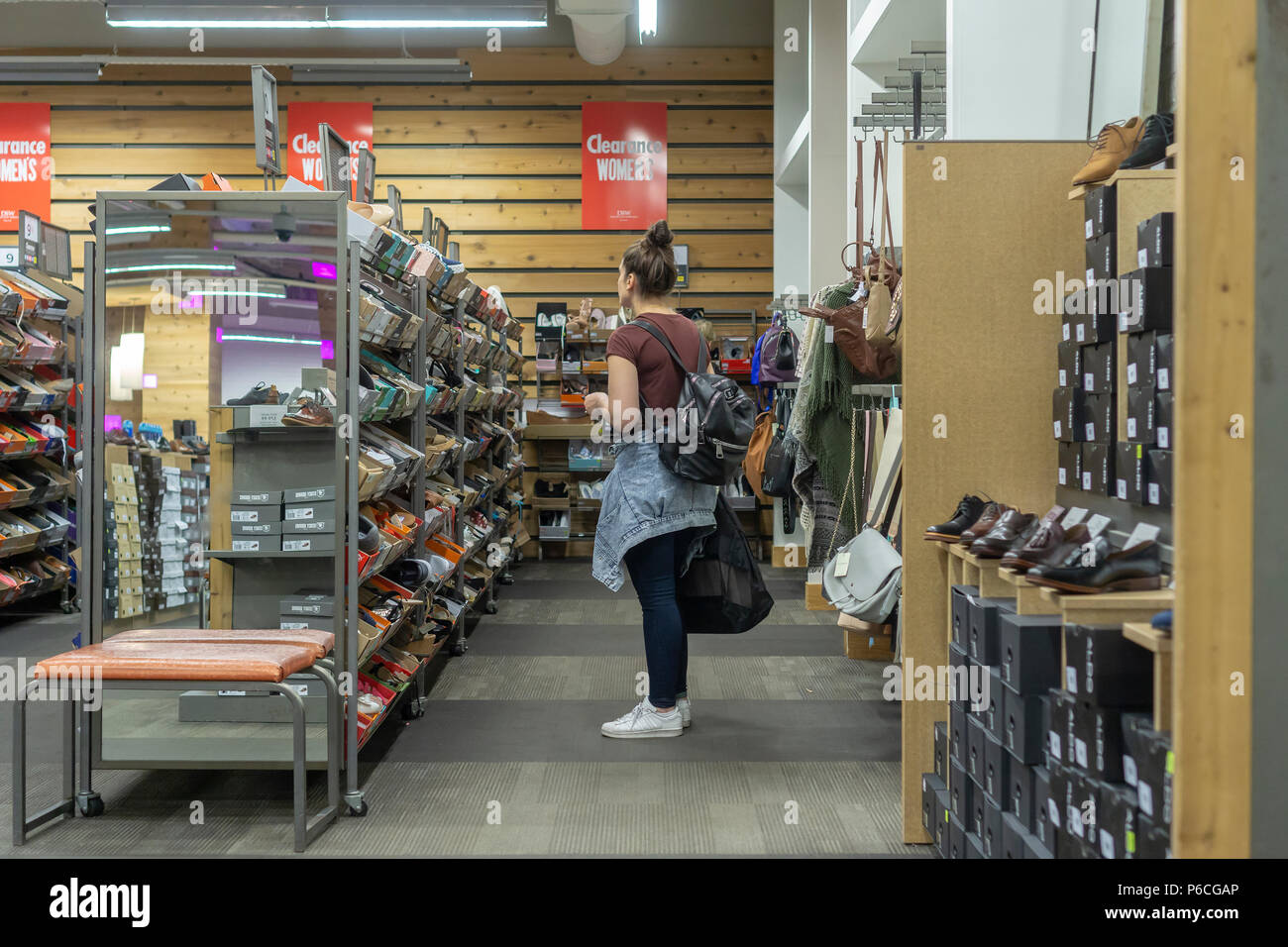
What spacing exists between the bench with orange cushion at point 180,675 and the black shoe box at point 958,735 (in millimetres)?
1524

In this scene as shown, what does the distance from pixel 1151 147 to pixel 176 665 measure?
248 centimetres

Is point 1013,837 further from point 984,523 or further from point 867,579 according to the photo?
point 867,579

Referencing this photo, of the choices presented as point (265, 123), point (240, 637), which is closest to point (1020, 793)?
point (240, 637)

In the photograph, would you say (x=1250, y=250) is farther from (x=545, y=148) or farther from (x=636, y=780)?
(x=545, y=148)

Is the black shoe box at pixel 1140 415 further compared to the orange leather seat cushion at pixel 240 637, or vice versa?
the orange leather seat cushion at pixel 240 637

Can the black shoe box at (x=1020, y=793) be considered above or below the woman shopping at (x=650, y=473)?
below

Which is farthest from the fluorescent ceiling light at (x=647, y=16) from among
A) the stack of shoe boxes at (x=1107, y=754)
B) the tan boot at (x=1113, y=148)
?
the stack of shoe boxes at (x=1107, y=754)

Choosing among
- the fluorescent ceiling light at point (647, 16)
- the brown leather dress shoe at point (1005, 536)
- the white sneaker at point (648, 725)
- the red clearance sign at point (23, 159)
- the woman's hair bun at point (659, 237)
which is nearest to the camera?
the brown leather dress shoe at point (1005, 536)

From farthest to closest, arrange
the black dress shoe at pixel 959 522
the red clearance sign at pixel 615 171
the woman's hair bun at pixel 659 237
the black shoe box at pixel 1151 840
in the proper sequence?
1. the red clearance sign at pixel 615 171
2. the woman's hair bun at pixel 659 237
3. the black dress shoe at pixel 959 522
4. the black shoe box at pixel 1151 840

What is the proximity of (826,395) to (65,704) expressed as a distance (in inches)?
124

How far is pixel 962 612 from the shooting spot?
246 cm

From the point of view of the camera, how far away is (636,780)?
327 cm

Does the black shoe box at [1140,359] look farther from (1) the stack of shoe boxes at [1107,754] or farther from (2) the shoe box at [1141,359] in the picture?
(1) the stack of shoe boxes at [1107,754]

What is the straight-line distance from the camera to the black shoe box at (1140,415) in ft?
6.88
